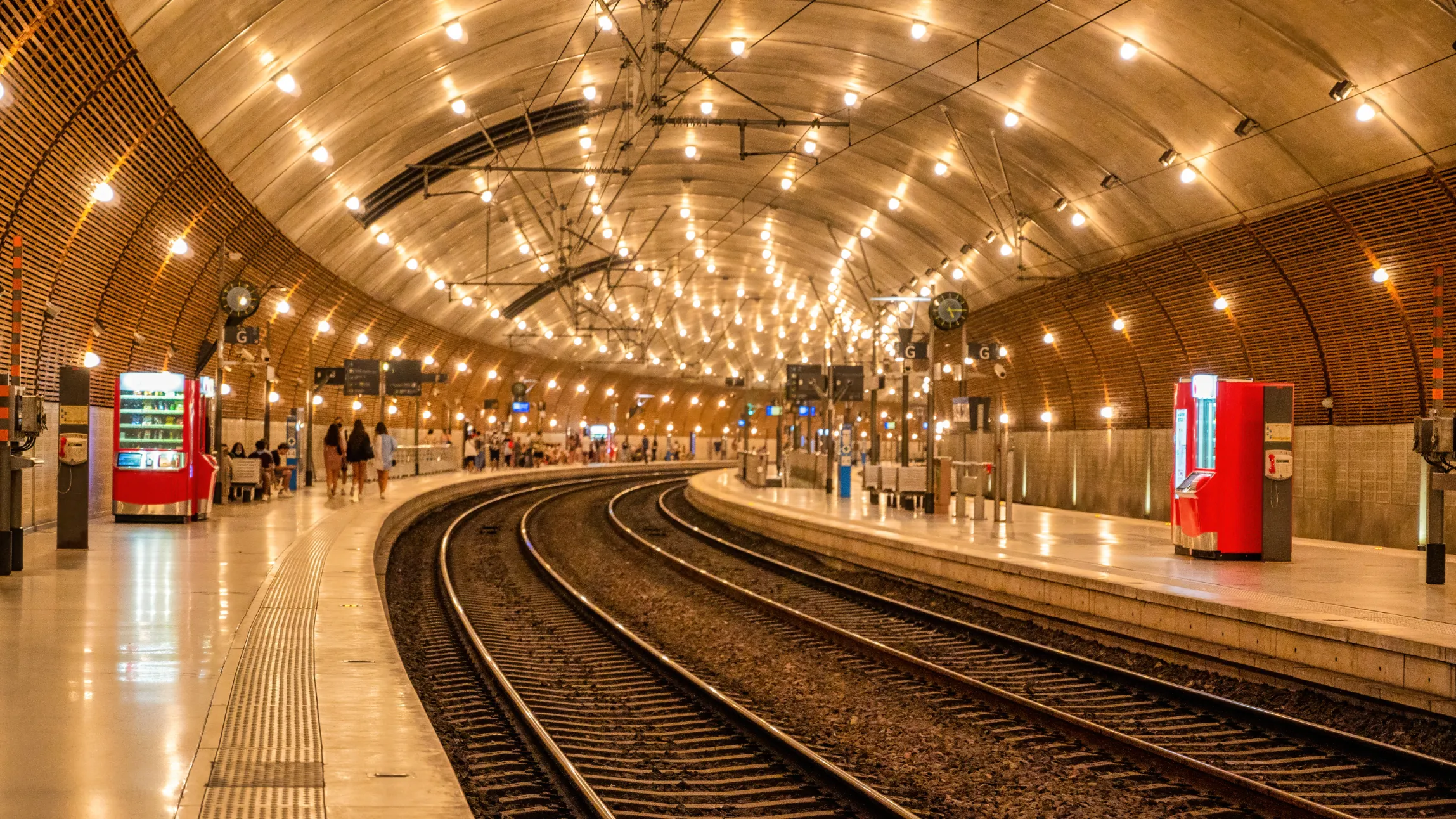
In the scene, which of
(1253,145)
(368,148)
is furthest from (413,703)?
(368,148)

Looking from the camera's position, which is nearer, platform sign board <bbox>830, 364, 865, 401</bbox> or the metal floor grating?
the metal floor grating

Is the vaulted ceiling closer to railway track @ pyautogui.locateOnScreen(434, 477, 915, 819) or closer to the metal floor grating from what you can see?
railway track @ pyautogui.locateOnScreen(434, 477, 915, 819)

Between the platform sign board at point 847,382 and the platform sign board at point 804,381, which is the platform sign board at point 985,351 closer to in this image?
the platform sign board at point 847,382

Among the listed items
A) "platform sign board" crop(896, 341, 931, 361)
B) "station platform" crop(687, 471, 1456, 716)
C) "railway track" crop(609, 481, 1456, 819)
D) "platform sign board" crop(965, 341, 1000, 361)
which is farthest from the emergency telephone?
"platform sign board" crop(896, 341, 931, 361)

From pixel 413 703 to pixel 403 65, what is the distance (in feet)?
52.7

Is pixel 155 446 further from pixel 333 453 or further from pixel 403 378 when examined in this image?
pixel 403 378

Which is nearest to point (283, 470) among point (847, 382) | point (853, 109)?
point (847, 382)

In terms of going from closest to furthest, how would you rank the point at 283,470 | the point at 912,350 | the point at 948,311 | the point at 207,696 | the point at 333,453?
the point at 207,696 → the point at 948,311 → the point at 912,350 → the point at 333,453 → the point at 283,470

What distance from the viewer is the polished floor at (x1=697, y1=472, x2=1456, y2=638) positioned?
1088 centimetres

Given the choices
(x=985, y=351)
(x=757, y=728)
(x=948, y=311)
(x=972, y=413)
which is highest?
(x=948, y=311)

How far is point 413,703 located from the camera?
7578mm

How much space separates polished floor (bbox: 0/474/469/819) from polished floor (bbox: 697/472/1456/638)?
6.80 meters

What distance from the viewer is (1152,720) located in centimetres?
945

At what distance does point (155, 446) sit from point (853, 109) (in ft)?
48.1
